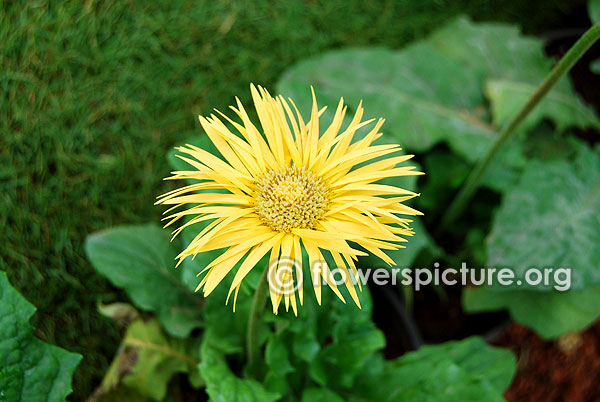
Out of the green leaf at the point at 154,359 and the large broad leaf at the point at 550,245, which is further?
the large broad leaf at the point at 550,245

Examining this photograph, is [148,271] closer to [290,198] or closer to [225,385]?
[225,385]

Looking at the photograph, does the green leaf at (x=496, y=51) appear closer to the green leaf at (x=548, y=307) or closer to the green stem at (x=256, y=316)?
the green leaf at (x=548, y=307)

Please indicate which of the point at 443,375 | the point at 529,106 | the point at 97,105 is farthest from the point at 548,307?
the point at 97,105

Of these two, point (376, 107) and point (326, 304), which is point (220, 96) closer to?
point (376, 107)

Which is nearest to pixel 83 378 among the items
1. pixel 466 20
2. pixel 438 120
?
pixel 438 120

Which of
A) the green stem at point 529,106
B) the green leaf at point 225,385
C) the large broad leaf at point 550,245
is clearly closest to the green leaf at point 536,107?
the large broad leaf at point 550,245
